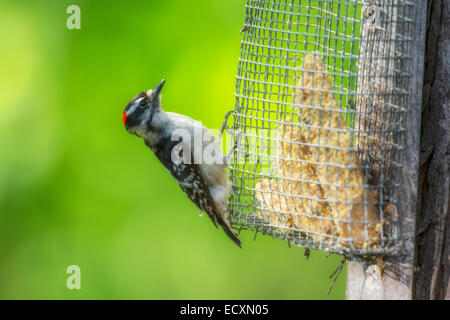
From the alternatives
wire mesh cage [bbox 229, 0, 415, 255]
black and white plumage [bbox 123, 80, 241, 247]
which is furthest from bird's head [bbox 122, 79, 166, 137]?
wire mesh cage [bbox 229, 0, 415, 255]

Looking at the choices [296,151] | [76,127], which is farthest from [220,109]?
[296,151]

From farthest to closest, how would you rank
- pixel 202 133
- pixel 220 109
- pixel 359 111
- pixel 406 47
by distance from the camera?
pixel 220 109 → pixel 202 133 → pixel 359 111 → pixel 406 47

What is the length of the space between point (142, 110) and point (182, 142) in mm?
397

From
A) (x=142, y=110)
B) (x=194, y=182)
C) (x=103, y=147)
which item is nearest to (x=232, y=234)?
(x=194, y=182)

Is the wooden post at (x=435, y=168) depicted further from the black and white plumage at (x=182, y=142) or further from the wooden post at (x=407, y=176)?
the black and white plumage at (x=182, y=142)

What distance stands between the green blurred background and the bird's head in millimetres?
839

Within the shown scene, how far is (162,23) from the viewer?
241 inches

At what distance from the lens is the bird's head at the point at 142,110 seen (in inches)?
196

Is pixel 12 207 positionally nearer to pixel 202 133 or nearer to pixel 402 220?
pixel 202 133

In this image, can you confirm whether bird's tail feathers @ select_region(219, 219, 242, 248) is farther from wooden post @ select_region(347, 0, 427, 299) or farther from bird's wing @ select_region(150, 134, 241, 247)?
wooden post @ select_region(347, 0, 427, 299)

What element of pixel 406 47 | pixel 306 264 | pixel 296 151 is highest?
pixel 406 47

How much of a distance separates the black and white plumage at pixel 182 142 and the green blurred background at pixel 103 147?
0.77 meters

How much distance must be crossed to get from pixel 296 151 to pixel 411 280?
91cm

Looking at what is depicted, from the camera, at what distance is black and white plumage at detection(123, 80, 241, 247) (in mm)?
4965
